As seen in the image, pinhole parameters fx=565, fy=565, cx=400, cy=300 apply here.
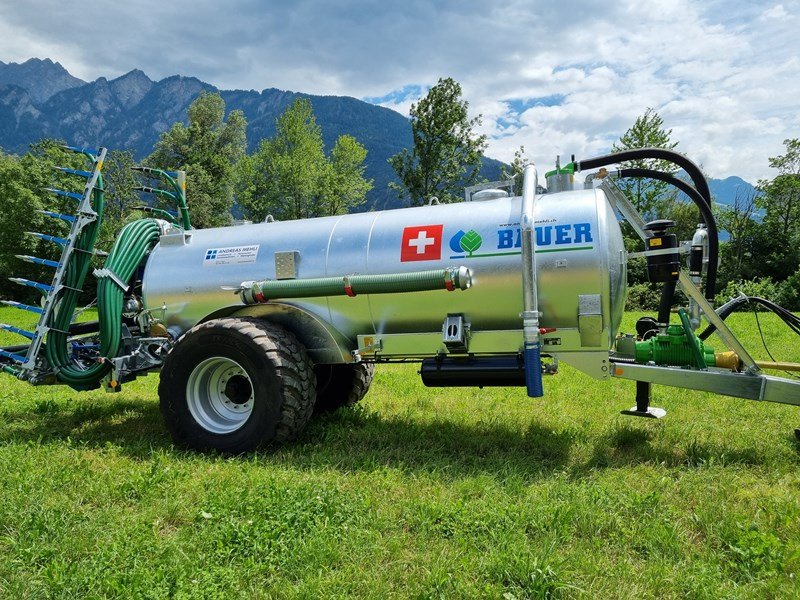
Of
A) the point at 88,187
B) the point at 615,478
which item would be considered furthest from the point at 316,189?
the point at 615,478

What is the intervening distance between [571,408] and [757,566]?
11.8 ft

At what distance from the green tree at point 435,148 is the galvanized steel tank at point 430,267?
27.5 metres

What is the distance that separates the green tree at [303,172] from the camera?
42.0 metres

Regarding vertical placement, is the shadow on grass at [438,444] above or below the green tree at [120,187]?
below

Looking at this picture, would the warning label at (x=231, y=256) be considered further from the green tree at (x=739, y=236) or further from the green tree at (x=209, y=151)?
the green tree at (x=209, y=151)

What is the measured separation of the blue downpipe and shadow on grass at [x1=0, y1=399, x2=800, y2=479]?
2.02 feet

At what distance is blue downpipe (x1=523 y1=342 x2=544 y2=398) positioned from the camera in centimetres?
453

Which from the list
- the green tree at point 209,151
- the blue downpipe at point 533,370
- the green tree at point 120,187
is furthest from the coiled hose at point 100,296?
the green tree at point 120,187

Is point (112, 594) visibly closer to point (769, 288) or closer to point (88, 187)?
point (88, 187)

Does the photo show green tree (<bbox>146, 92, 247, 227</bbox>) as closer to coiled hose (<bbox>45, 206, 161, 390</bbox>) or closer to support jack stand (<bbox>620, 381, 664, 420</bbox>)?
coiled hose (<bbox>45, 206, 161, 390</bbox>)

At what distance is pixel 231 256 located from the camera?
18.9ft

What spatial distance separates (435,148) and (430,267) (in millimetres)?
29734

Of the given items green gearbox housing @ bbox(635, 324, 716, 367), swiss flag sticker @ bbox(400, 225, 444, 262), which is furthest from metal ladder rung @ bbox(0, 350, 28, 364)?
green gearbox housing @ bbox(635, 324, 716, 367)

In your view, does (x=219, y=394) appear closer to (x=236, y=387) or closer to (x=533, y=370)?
(x=236, y=387)
